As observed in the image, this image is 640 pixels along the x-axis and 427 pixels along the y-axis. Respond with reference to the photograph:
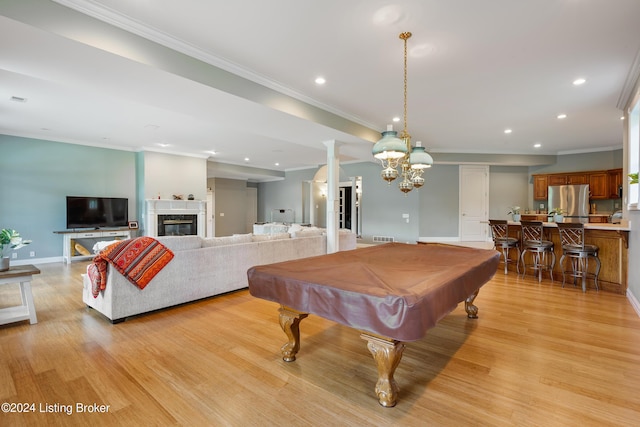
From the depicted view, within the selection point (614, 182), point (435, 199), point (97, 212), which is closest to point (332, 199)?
point (435, 199)

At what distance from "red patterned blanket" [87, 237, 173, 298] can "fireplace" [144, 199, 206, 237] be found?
15.7ft

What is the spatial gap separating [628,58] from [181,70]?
15.8 feet

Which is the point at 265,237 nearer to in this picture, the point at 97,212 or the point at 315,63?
the point at 315,63

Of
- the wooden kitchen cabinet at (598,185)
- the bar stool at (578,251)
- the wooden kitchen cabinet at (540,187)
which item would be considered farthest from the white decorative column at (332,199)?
the wooden kitchen cabinet at (598,185)

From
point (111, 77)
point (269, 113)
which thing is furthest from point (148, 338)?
point (269, 113)

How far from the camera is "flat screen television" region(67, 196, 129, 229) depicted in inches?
272

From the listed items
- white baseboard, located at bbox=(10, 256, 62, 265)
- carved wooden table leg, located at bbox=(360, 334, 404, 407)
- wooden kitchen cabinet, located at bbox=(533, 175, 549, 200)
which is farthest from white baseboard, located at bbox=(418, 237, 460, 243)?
white baseboard, located at bbox=(10, 256, 62, 265)

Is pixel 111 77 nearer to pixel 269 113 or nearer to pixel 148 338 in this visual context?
pixel 269 113

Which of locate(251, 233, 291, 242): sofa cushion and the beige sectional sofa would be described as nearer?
the beige sectional sofa

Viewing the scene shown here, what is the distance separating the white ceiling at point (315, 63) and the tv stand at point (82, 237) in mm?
2363

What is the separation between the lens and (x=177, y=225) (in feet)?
27.7

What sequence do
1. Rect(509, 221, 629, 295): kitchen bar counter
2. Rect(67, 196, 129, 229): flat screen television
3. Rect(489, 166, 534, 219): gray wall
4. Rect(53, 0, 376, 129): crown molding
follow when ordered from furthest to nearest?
Rect(489, 166, 534, 219): gray wall, Rect(67, 196, 129, 229): flat screen television, Rect(509, 221, 629, 295): kitchen bar counter, Rect(53, 0, 376, 129): crown molding

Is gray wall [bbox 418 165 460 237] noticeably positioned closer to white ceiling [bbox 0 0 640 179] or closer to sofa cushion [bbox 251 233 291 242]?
white ceiling [bbox 0 0 640 179]

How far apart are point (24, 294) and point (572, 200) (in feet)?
36.6
